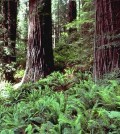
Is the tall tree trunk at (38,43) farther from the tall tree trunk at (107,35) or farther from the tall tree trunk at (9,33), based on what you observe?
A: the tall tree trunk at (107,35)

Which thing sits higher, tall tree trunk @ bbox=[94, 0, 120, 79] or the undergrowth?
tall tree trunk @ bbox=[94, 0, 120, 79]

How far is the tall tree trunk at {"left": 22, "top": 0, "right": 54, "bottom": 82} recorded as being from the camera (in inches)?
371

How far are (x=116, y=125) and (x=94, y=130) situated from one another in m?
0.32

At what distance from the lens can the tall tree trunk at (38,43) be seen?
371 inches

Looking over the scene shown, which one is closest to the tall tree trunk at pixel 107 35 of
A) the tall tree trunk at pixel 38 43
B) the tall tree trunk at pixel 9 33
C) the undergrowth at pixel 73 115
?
the undergrowth at pixel 73 115

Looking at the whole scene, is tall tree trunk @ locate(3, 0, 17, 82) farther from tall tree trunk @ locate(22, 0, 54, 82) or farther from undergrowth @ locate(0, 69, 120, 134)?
undergrowth @ locate(0, 69, 120, 134)

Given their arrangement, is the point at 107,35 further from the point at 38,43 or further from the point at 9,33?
the point at 9,33

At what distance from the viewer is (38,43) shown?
9516mm

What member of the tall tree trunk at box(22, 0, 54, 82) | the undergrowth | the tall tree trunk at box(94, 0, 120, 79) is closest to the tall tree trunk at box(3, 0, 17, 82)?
the tall tree trunk at box(22, 0, 54, 82)

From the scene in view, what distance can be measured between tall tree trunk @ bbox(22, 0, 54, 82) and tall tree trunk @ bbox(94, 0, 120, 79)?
328 centimetres

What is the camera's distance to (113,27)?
630cm

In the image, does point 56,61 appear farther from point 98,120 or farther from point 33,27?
point 98,120

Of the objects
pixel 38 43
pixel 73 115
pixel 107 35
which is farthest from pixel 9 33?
pixel 73 115

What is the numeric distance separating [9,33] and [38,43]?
127 inches
